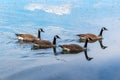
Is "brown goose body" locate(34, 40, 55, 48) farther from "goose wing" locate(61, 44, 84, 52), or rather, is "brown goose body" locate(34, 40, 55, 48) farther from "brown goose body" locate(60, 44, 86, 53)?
"goose wing" locate(61, 44, 84, 52)

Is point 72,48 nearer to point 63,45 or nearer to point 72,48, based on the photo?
point 72,48

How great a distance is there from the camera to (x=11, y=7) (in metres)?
38.9

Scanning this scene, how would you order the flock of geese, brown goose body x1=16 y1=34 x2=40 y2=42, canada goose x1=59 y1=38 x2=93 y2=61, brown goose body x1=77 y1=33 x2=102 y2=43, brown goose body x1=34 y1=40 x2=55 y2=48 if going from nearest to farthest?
canada goose x1=59 y1=38 x2=93 y2=61
the flock of geese
brown goose body x1=34 y1=40 x2=55 y2=48
brown goose body x1=16 y1=34 x2=40 y2=42
brown goose body x1=77 y1=33 x2=102 y2=43

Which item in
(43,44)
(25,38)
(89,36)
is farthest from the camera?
(89,36)

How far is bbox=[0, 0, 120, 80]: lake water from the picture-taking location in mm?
19547

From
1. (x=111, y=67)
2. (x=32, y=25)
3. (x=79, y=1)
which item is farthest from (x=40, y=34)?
(x=79, y=1)

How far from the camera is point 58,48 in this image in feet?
83.0

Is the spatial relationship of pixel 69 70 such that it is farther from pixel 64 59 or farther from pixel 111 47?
pixel 111 47

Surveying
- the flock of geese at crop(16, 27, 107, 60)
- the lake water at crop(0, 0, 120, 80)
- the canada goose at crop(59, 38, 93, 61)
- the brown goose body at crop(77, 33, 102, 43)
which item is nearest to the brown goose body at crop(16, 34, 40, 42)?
the flock of geese at crop(16, 27, 107, 60)

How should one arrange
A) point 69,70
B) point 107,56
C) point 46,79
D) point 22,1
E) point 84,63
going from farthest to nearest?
1. point 22,1
2. point 107,56
3. point 84,63
4. point 69,70
5. point 46,79

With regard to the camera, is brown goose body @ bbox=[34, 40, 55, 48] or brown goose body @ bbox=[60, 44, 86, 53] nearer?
brown goose body @ bbox=[60, 44, 86, 53]

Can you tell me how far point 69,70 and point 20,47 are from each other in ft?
18.3

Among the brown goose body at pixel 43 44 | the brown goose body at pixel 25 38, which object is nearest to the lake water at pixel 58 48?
the brown goose body at pixel 25 38

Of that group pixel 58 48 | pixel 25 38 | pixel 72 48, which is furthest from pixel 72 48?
pixel 25 38
